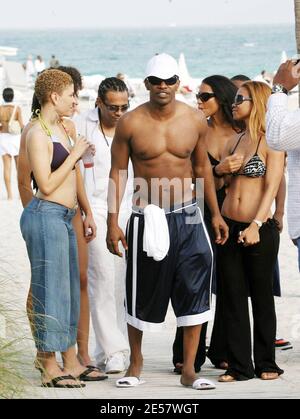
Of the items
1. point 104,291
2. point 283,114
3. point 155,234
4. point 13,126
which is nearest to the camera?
point 283,114

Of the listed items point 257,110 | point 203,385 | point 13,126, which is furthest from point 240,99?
point 13,126

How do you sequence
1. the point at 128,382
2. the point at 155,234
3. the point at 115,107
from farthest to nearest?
the point at 115,107, the point at 128,382, the point at 155,234

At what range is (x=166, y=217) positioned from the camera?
672 centimetres

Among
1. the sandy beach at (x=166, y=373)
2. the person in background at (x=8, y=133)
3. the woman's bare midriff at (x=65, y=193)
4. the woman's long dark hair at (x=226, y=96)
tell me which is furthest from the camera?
the person in background at (x=8, y=133)

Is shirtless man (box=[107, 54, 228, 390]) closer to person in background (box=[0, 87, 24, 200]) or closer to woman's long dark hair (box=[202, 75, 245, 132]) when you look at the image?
woman's long dark hair (box=[202, 75, 245, 132])

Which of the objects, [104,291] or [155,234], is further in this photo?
[104,291]

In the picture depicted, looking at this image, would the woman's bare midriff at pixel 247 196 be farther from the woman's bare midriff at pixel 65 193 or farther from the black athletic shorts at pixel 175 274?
the woman's bare midriff at pixel 65 193

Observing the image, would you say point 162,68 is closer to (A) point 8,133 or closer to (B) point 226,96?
(B) point 226,96

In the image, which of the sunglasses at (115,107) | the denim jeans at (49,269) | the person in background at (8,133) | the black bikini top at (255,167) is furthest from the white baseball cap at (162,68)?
the person in background at (8,133)

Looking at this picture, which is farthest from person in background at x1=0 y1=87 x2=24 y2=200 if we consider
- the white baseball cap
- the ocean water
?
the ocean water

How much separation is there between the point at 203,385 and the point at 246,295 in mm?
702

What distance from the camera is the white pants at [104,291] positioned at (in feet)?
24.7

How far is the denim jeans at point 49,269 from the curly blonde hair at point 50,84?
2.06 feet
